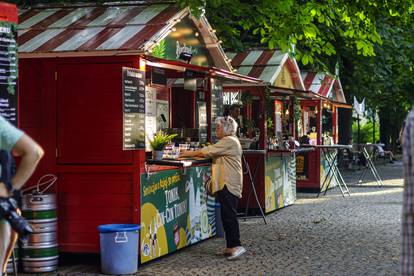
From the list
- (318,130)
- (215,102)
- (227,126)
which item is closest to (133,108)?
(227,126)

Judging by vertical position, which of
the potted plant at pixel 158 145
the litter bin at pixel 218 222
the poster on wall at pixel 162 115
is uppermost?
the poster on wall at pixel 162 115

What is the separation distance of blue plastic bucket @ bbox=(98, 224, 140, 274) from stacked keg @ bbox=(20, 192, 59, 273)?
2.04 feet

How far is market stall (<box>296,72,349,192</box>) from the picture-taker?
67.0 ft

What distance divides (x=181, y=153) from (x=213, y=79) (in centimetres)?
213

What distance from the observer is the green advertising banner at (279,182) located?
49.8ft

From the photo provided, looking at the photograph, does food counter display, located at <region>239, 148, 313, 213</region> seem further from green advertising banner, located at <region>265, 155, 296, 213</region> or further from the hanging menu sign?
the hanging menu sign

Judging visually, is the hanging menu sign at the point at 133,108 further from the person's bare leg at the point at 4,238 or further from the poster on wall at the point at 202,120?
the person's bare leg at the point at 4,238

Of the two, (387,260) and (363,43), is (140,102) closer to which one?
(387,260)

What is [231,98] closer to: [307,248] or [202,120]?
[202,120]

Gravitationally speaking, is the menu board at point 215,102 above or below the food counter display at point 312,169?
above

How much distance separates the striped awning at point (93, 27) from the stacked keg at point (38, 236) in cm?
178

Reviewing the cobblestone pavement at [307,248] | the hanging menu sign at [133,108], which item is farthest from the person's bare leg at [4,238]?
the hanging menu sign at [133,108]

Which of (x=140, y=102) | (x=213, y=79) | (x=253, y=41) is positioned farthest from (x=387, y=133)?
(x=140, y=102)

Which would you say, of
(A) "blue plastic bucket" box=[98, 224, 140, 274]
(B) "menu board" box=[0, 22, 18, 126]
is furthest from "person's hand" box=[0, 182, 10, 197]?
(A) "blue plastic bucket" box=[98, 224, 140, 274]
